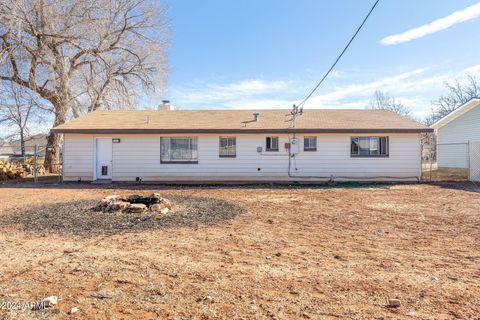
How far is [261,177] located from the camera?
14617 millimetres

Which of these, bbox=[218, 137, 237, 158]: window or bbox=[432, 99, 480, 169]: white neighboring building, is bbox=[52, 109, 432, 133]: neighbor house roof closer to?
bbox=[218, 137, 237, 158]: window

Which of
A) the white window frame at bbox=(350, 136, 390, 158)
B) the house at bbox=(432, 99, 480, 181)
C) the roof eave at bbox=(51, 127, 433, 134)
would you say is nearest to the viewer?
the roof eave at bbox=(51, 127, 433, 134)

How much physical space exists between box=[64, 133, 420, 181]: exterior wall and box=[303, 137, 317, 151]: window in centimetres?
15

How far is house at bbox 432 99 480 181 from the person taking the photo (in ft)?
52.8

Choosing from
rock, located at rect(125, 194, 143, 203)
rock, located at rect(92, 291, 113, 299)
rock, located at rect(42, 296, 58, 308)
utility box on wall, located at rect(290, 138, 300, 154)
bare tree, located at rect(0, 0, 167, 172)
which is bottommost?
rock, located at rect(92, 291, 113, 299)

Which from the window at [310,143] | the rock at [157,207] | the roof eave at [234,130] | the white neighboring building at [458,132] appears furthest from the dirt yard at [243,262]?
the white neighboring building at [458,132]

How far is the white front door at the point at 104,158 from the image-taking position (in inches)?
584

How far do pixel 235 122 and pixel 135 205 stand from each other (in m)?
→ 8.48

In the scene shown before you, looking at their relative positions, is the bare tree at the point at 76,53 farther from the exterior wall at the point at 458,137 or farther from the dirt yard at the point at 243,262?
the exterior wall at the point at 458,137

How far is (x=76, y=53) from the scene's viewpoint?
20.4 m

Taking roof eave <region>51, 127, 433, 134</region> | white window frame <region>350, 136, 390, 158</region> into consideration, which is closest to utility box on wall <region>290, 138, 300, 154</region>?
roof eave <region>51, 127, 433, 134</region>

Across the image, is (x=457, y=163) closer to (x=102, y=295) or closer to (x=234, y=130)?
(x=234, y=130)

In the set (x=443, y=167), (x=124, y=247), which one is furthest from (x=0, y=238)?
(x=443, y=167)

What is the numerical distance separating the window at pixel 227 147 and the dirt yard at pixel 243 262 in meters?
6.32
